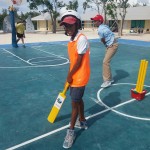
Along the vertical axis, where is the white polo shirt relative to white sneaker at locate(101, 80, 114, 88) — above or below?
above

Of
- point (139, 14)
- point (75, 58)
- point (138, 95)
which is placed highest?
point (139, 14)

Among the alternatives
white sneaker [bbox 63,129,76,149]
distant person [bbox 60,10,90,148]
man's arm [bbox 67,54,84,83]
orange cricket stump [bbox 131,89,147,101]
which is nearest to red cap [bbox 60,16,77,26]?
distant person [bbox 60,10,90,148]

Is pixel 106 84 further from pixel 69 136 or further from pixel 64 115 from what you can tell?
pixel 69 136

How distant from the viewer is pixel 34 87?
744cm

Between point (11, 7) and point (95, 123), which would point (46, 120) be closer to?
point (95, 123)

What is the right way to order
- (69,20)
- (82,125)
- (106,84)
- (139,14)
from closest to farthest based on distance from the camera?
(69,20), (82,125), (106,84), (139,14)

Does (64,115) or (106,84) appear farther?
(106,84)

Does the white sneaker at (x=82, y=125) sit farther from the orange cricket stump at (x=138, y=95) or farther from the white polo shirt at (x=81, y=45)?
the orange cricket stump at (x=138, y=95)

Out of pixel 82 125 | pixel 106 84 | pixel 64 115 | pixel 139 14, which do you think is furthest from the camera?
pixel 139 14

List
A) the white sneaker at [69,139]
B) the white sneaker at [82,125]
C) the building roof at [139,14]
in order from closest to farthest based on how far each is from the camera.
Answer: the white sneaker at [69,139] < the white sneaker at [82,125] < the building roof at [139,14]

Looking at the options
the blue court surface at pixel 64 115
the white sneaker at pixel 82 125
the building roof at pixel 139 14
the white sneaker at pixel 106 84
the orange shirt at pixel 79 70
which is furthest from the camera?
the building roof at pixel 139 14

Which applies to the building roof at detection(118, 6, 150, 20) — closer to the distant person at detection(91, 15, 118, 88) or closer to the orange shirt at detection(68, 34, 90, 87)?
the distant person at detection(91, 15, 118, 88)

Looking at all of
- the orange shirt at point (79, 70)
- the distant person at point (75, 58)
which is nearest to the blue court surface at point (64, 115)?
the distant person at point (75, 58)

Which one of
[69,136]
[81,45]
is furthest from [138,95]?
[81,45]
